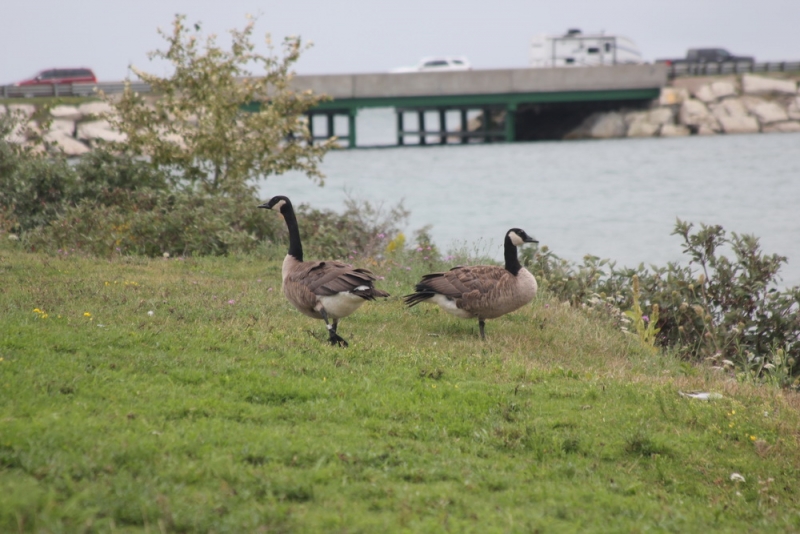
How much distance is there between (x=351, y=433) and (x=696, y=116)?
66.1 meters

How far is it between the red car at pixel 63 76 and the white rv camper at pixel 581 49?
4202cm

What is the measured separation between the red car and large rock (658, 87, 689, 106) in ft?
145

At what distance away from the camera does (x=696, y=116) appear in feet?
A: 219

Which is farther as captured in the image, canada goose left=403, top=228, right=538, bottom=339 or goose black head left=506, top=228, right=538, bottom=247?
goose black head left=506, top=228, right=538, bottom=247

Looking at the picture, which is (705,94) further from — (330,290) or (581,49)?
(330,290)

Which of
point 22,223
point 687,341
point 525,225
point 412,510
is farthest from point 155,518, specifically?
point 525,225

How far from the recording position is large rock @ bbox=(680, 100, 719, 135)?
66438mm

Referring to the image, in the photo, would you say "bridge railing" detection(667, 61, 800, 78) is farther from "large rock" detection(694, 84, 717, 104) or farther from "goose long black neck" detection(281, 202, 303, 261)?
"goose long black neck" detection(281, 202, 303, 261)

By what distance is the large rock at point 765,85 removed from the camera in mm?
66750

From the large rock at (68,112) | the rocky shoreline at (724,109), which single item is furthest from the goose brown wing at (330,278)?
the rocky shoreline at (724,109)

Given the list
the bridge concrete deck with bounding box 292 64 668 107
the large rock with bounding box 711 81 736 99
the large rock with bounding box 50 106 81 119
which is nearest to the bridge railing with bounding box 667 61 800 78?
the large rock with bounding box 711 81 736 99

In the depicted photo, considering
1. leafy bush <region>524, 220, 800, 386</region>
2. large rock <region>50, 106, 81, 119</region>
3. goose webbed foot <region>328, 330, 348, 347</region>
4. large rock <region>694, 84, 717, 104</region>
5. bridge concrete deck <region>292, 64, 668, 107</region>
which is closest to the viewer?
goose webbed foot <region>328, 330, 348, 347</region>

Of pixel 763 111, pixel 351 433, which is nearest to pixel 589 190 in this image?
pixel 763 111

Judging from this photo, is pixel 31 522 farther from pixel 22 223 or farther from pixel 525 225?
pixel 525 225
